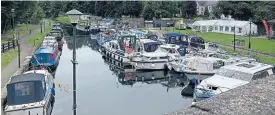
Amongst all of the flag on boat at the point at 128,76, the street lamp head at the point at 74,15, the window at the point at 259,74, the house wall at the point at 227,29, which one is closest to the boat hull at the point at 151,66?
the flag on boat at the point at 128,76

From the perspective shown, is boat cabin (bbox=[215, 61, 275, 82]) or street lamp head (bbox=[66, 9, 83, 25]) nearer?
street lamp head (bbox=[66, 9, 83, 25])

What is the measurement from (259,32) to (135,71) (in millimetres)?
35694

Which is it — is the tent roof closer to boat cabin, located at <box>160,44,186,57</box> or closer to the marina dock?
boat cabin, located at <box>160,44,186,57</box>

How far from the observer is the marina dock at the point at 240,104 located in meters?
5.84

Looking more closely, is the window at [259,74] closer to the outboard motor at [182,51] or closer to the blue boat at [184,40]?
the outboard motor at [182,51]

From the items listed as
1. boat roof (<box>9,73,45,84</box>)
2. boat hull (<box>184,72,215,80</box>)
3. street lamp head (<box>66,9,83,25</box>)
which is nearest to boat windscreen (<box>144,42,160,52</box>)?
boat hull (<box>184,72,215,80</box>)

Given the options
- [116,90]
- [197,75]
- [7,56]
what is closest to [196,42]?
[197,75]

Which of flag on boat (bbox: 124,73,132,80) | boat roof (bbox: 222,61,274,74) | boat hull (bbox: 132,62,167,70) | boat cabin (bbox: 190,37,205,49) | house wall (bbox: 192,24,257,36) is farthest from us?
house wall (bbox: 192,24,257,36)

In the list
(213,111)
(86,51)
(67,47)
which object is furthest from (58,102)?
(67,47)

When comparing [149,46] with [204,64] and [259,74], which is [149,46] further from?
[259,74]

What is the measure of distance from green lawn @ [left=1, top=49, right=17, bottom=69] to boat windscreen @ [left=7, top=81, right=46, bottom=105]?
1329cm

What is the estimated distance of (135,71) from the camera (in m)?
39.7

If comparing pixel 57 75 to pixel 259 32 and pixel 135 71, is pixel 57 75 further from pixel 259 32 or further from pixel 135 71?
pixel 259 32

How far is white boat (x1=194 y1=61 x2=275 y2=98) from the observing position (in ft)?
79.5
